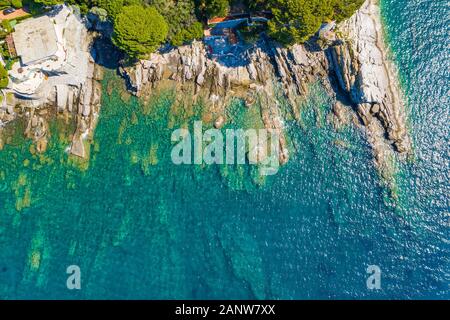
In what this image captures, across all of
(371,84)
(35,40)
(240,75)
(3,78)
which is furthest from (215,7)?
(3,78)

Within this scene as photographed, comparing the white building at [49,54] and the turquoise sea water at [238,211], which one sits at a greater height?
the white building at [49,54]

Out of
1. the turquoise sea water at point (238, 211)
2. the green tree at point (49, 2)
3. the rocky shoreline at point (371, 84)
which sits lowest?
the turquoise sea water at point (238, 211)

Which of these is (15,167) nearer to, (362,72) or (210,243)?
(210,243)

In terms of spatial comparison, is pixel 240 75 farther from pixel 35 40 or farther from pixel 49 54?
pixel 35 40

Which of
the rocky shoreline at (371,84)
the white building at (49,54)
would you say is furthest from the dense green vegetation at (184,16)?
the rocky shoreline at (371,84)

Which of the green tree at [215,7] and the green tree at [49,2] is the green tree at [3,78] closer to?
the green tree at [49,2]

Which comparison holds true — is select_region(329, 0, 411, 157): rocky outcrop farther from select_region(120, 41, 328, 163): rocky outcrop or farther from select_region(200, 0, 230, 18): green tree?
select_region(200, 0, 230, 18): green tree
